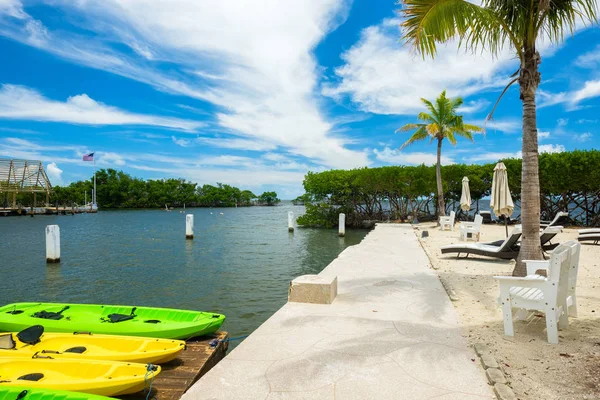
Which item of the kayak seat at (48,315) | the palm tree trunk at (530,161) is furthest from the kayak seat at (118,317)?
the palm tree trunk at (530,161)

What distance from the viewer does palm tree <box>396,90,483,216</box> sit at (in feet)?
84.9

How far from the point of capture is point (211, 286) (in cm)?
1156

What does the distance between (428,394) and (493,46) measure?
7429 mm

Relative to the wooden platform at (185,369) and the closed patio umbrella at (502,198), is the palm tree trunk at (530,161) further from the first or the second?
the wooden platform at (185,369)

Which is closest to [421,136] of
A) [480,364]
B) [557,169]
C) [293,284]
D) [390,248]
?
[557,169]

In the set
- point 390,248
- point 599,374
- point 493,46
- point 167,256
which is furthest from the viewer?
point 167,256

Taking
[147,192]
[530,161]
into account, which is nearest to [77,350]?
[530,161]

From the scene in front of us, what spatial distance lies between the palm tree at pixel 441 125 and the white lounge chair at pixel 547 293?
75.5ft

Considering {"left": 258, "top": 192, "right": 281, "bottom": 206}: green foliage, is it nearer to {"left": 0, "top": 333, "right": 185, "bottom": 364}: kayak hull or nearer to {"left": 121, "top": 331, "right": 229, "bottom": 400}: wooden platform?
{"left": 121, "top": 331, "right": 229, "bottom": 400}: wooden platform

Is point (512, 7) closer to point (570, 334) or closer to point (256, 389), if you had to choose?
point (570, 334)

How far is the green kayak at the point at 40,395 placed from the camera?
3.18 m

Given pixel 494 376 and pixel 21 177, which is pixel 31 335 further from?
pixel 21 177

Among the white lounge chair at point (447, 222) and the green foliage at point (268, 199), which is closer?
the white lounge chair at point (447, 222)

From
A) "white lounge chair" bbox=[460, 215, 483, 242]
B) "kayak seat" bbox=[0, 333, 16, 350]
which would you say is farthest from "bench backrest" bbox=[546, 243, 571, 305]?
"white lounge chair" bbox=[460, 215, 483, 242]
